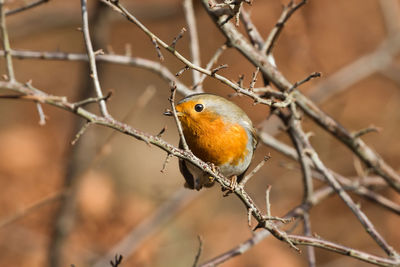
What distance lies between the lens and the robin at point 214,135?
98.0 inches

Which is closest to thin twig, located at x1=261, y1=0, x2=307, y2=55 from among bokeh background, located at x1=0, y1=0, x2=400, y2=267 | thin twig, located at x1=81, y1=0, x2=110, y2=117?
thin twig, located at x1=81, y1=0, x2=110, y2=117

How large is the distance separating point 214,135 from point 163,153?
5.17 meters

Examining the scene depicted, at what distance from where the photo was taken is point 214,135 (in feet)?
8.29

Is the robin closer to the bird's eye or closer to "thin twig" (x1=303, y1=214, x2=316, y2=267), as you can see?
the bird's eye

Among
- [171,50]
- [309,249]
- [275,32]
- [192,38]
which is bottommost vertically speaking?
[309,249]

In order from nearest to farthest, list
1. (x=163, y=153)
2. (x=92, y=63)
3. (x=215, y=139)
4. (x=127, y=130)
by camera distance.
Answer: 1. (x=127, y=130)
2. (x=92, y=63)
3. (x=215, y=139)
4. (x=163, y=153)

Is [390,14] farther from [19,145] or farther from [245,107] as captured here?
[19,145]

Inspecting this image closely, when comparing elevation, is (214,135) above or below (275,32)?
below

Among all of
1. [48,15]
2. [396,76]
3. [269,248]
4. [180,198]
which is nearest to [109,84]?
[48,15]

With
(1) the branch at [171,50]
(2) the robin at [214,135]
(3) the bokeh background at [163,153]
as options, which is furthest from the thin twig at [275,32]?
(3) the bokeh background at [163,153]

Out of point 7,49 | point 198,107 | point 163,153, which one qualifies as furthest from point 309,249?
point 163,153

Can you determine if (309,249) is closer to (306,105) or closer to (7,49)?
(306,105)

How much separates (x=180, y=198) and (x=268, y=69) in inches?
71.6

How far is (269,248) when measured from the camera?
6.53 m
